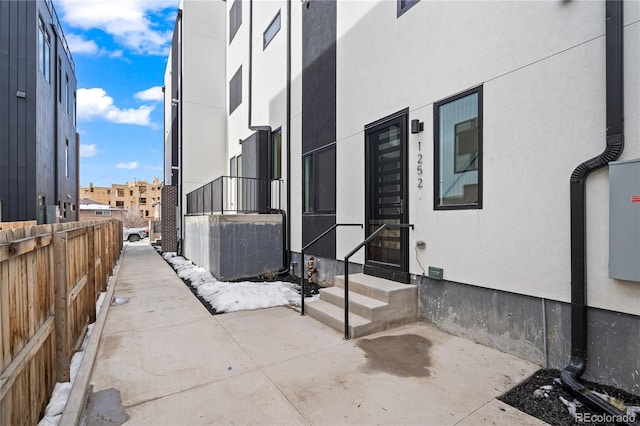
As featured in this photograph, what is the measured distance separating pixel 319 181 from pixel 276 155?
7.80 ft

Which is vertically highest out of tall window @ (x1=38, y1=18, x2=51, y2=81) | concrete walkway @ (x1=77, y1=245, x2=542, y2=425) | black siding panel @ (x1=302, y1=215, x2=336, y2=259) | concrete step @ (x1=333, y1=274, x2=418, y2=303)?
tall window @ (x1=38, y1=18, x2=51, y2=81)

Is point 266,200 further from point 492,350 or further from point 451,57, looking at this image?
point 492,350

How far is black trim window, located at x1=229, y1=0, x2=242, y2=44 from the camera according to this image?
10.9 meters

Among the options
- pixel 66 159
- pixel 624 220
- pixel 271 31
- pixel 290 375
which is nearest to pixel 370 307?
pixel 290 375

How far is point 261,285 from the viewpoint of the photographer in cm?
626

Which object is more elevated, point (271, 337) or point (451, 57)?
point (451, 57)

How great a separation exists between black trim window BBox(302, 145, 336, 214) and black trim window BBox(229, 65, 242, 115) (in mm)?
5416

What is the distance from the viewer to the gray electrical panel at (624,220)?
2.36 m

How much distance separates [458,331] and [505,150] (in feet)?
6.65

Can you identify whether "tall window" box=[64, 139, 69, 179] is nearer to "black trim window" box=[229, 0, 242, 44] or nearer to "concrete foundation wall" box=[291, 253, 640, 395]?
"black trim window" box=[229, 0, 242, 44]

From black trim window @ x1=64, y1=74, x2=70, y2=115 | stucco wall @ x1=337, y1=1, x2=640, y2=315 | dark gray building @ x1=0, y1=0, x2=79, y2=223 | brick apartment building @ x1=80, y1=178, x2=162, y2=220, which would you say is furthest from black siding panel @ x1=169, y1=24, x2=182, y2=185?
brick apartment building @ x1=80, y1=178, x2=162, y2=220

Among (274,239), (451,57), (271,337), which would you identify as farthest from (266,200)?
(451,57)

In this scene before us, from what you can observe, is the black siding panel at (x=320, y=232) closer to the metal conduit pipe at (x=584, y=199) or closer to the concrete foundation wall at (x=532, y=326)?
the concrete foundation wall at (x=532, y=326)

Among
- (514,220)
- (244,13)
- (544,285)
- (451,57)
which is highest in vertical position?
(244,13)
